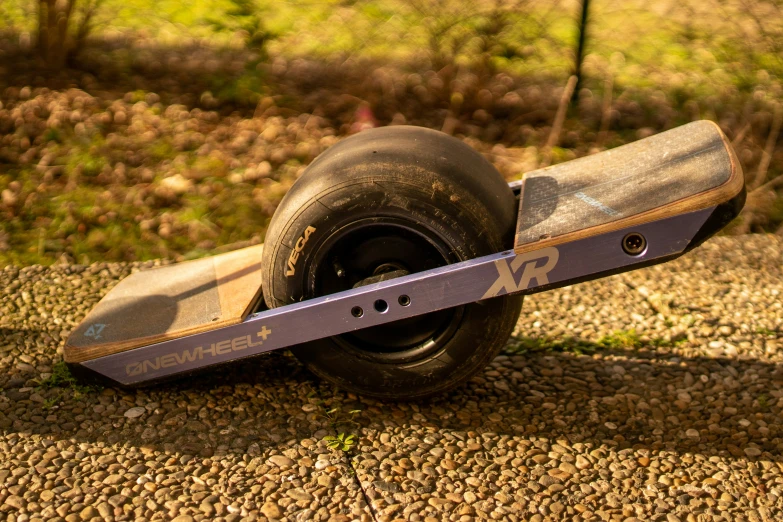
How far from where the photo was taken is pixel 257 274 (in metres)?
3.87

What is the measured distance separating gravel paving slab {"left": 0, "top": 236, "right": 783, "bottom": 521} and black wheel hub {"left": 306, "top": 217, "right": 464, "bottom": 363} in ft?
0.89

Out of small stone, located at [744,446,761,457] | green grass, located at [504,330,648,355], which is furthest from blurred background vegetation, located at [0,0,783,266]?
small stone, located at [744,446,761,457]

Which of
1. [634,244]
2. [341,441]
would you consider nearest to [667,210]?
[634,244]

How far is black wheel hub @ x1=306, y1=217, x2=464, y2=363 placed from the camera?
344 centimetres

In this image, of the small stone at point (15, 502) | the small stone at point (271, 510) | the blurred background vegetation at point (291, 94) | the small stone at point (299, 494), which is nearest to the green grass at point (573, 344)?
the small stone at point (299, 494)

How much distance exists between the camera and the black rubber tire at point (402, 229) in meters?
3.31

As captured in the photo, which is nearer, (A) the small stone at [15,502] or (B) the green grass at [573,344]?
(A) the small stone at [15,502]

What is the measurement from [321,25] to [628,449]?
5343mm

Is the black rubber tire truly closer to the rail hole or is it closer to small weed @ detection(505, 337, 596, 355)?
the rail hole

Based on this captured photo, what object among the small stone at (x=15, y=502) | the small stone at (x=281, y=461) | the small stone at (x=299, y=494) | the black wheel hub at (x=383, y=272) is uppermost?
the black wheel hub at (x=383, y=272)

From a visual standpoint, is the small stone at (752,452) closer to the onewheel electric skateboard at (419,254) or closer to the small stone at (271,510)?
the onewheel electric skateboard at (419,254)

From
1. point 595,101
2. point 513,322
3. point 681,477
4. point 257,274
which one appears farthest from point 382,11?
point 681,477

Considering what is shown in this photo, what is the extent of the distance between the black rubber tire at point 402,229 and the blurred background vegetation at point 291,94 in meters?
1.80

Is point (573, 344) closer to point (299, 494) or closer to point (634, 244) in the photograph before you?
point (634, 244)
